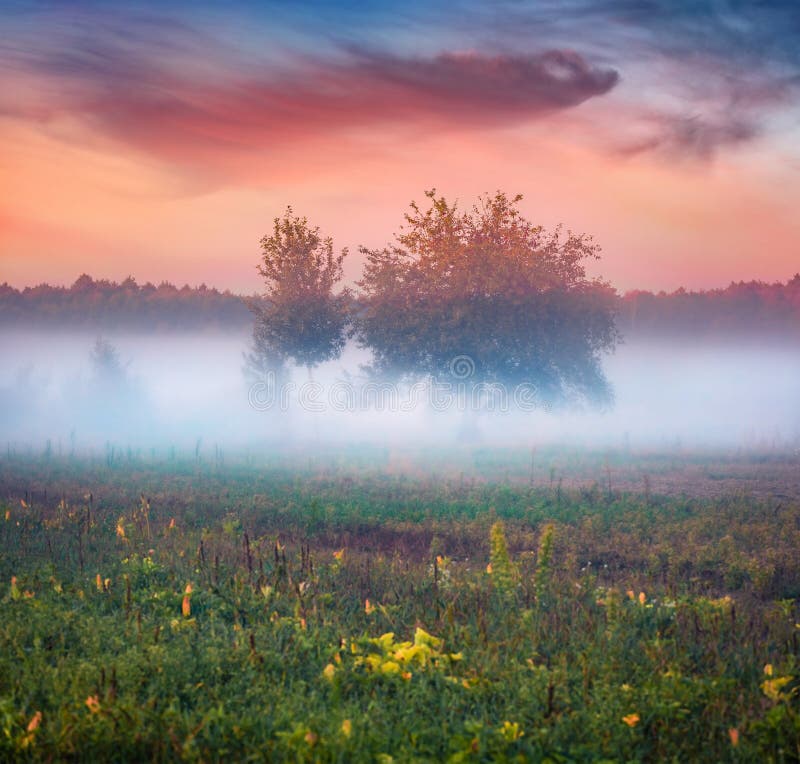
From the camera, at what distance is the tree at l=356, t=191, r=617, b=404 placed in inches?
1414

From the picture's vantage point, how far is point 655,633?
271 inches

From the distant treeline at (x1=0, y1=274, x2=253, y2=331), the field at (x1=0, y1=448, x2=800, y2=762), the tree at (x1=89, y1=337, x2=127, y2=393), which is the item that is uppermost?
the distant treeline at (x1=0, y1=274, x2=253, y2=331)

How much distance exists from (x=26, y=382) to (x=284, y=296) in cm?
3892

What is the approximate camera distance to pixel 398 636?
6.90 metres

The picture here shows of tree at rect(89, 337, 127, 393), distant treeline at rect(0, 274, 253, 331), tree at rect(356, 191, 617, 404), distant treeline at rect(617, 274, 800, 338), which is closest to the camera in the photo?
tree at rect(356, 191, 617, 404)

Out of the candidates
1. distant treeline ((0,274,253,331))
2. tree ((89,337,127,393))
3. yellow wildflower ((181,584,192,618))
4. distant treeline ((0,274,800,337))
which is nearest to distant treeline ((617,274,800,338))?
distant treeline ((0,274,800,337))

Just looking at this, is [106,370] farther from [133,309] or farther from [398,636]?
[398,636]

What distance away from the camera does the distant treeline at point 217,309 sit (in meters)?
92.7

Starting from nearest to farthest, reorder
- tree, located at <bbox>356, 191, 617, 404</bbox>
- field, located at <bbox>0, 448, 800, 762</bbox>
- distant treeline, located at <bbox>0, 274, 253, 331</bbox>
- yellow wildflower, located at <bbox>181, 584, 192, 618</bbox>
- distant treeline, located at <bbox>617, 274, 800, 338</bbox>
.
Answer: field, located at <bbox>0, 448, 800, 762</bbox>, yellow wildflower, located at <bbox>181, 584, 192, 618</bbox>, tree, located at <bbox>356, 191, 617, 404</bbox>, distant treeline, located at <bbox>617, 274, 800, 338</bbox>, distant treeline, located at <bbox>0, 274, 253, 331</bbox>

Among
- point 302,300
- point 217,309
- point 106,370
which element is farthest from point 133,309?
point 302,300

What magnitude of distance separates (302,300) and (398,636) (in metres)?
36.4

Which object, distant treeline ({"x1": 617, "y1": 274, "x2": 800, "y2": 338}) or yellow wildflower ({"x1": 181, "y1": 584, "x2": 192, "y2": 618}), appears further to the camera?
distant treeline ({"x1": 617, "y1": 274, "x2": 800, "y2": 338})

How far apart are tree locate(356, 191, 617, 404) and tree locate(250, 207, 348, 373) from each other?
12.3ft

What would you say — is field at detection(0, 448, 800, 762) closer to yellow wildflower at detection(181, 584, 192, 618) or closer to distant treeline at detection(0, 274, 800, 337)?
yellow wildflower at detection(181, 584, 192, 618)
